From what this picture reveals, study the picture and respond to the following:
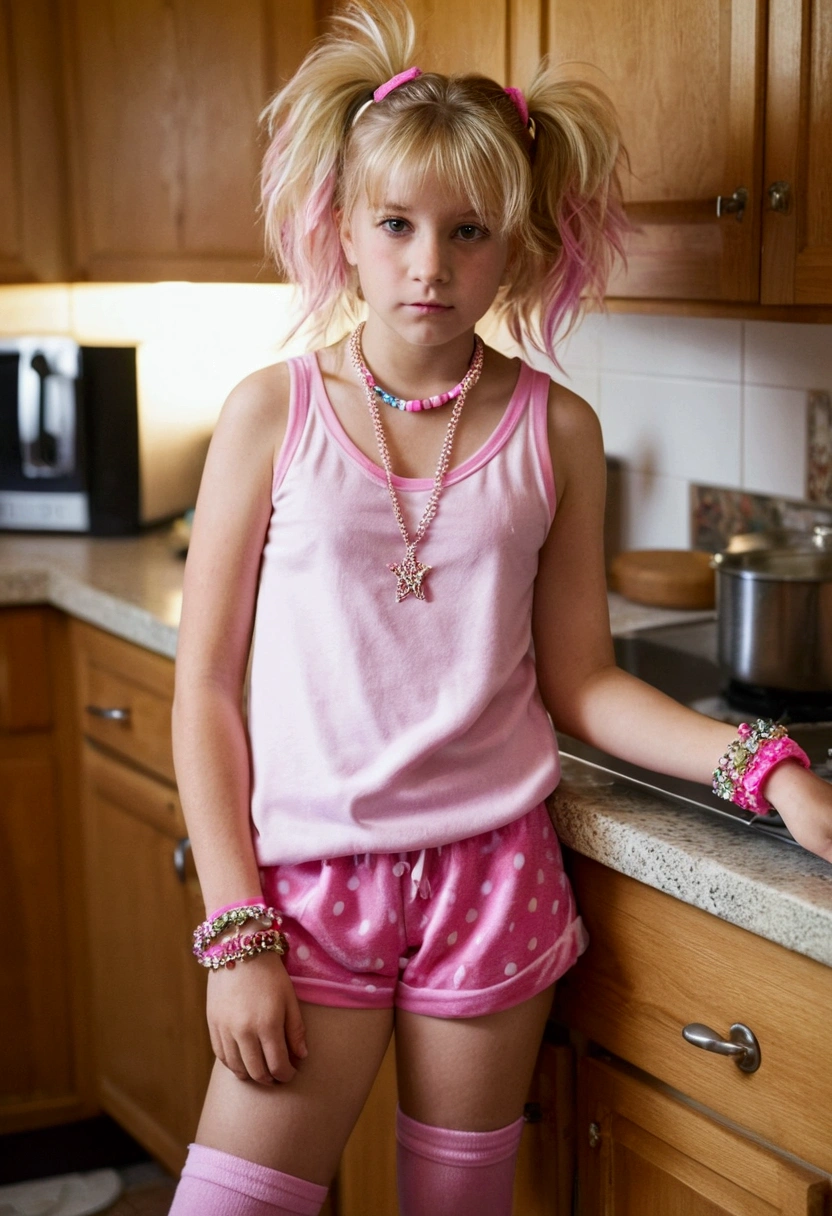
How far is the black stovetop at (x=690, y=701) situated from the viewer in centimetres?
120

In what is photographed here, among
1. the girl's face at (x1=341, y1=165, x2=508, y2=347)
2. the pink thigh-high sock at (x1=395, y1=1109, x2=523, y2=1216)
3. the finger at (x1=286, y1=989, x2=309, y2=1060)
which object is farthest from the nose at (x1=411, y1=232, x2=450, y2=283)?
the pink thigh-high sock at (x1=395, y1=1109, x2=523, y2=1216)

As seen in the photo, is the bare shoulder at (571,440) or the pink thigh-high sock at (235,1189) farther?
the bare shoulder at (571,440)

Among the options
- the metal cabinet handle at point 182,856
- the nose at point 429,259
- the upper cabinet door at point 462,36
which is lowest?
the metal cabinet handle at point 182,856

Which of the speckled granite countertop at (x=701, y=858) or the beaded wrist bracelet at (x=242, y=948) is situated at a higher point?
the speckled granite countertop at (x=701, y=858)

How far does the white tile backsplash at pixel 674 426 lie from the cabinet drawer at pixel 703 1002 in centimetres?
82

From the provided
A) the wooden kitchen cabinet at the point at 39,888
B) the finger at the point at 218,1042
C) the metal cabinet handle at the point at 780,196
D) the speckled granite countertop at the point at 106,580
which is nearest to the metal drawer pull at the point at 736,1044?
the finger at the point at 218,1042

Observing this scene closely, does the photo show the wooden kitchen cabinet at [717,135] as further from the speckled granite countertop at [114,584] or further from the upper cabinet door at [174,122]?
the upper cabinet door at [174,122]

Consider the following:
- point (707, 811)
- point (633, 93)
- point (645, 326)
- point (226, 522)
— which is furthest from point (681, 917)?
point (645, 326)

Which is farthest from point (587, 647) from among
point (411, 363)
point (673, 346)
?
point (673, 346)

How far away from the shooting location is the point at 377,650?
1149mm

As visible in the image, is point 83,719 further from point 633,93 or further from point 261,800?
point 633,93

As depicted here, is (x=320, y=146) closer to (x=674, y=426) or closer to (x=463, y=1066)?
(x=463, y=1066)

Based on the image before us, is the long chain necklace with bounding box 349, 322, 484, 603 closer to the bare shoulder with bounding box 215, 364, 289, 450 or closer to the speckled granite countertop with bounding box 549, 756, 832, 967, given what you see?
the bare shoulder with bounding box 215, 364, 289, 450

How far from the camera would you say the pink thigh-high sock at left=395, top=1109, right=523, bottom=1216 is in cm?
118
